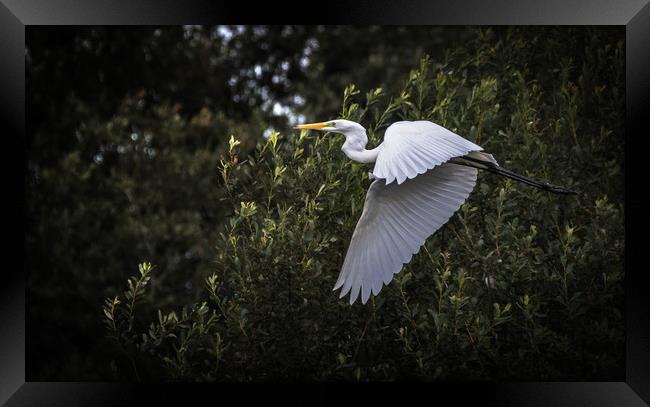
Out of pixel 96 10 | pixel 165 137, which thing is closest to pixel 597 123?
pixel 96 10

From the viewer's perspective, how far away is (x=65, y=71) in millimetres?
4992

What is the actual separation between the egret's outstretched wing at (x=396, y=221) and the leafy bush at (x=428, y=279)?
0.06 m

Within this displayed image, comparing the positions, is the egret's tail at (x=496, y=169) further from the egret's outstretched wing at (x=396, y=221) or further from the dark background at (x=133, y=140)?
the dark background at (x=133, y=140)

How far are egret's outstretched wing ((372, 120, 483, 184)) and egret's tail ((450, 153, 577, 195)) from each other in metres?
0.18

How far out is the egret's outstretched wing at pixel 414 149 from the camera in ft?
7.70

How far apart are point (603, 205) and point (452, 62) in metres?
0.82

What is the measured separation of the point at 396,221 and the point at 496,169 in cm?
32

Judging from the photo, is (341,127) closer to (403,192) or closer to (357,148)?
(357,148)

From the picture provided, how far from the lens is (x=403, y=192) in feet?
9.03

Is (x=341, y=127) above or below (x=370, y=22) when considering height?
below

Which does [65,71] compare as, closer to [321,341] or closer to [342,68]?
[342,68]

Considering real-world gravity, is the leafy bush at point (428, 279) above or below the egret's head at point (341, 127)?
below

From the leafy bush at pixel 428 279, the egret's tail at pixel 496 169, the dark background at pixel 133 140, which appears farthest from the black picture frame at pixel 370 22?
the dark background at pixel 133 140

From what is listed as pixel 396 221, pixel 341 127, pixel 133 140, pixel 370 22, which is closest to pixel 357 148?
pixel 341 127
